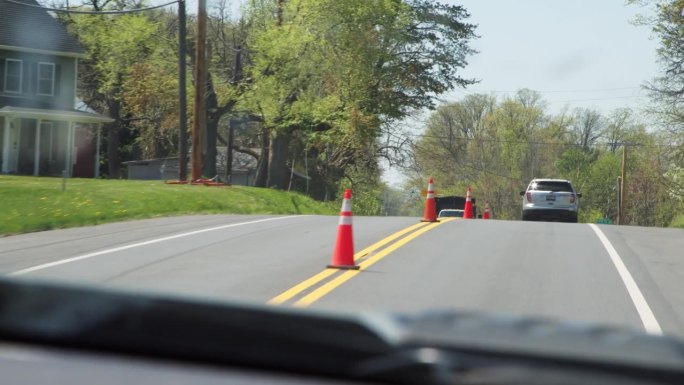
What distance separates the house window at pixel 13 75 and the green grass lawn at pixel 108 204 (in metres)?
11.8

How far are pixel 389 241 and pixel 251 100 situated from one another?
27.2 metres

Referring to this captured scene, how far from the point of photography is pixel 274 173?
48656 millimetres

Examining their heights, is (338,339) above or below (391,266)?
above

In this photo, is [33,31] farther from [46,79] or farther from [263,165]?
[263,165]

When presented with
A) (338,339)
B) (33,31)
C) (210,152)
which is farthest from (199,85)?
(338,339)

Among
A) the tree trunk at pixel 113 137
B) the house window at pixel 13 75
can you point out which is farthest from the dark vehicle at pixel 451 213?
the tree trunk at pixel 113 137

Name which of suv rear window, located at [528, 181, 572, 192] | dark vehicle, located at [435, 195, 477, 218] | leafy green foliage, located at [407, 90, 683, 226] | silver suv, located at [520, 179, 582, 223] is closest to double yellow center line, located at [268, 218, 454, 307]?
→ silver suv, located at [520, 179, 582, 223]

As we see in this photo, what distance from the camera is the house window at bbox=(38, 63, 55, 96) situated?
38931 mm

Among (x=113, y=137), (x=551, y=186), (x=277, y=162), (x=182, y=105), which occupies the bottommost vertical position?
(x=551, y=186)

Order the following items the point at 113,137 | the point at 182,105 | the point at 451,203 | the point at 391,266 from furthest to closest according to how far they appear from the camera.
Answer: the point at 113,137 < the point at 451,203 < the point at 182,105 < the point at 391,266

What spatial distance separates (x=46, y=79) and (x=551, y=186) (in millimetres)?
20590

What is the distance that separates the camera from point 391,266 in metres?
12.8

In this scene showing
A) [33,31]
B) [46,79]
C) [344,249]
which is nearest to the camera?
[344,249]

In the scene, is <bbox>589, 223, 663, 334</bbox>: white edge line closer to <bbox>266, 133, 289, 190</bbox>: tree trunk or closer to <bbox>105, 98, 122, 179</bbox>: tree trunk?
<bbox>266, 133, 289, 190</bbox>: tree trunk
